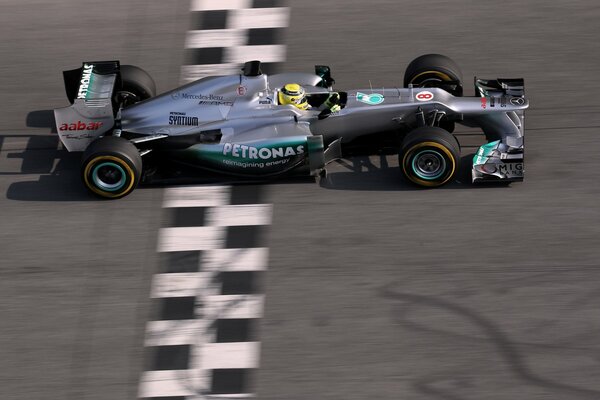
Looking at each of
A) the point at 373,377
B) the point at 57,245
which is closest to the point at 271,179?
the point at 57,245

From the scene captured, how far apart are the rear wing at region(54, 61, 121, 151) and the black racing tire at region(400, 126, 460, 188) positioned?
330 cm

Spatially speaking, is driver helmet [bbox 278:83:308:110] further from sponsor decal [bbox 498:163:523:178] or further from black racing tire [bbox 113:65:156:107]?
sponsor decal [bbox 498:163:523:178]

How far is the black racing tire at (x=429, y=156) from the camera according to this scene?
1145cm

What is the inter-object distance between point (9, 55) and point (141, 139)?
3873 millimetres

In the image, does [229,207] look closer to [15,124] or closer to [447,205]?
[447,205]

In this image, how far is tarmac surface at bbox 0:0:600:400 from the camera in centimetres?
959

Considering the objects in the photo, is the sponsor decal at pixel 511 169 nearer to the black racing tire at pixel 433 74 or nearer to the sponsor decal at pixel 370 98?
the black racing tire at pixel 433 74

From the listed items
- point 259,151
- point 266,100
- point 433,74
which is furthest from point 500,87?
point 259,151

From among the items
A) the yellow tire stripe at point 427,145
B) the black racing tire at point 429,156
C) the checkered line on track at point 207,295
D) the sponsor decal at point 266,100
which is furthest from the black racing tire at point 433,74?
the checkered line on track at point 207,295

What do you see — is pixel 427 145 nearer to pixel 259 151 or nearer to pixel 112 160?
pixel 259 151

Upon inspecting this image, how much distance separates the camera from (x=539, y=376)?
944 cm

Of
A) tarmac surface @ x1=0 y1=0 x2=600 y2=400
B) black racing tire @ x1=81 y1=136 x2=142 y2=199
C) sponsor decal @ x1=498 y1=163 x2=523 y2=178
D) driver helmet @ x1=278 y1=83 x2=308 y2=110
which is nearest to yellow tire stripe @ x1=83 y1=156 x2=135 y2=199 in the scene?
black racing tire @ x1=81 y1=136 x2=142 y2=199

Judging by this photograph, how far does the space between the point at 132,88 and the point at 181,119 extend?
3.86 feet

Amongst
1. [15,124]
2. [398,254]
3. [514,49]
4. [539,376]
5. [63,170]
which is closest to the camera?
[539,376]
